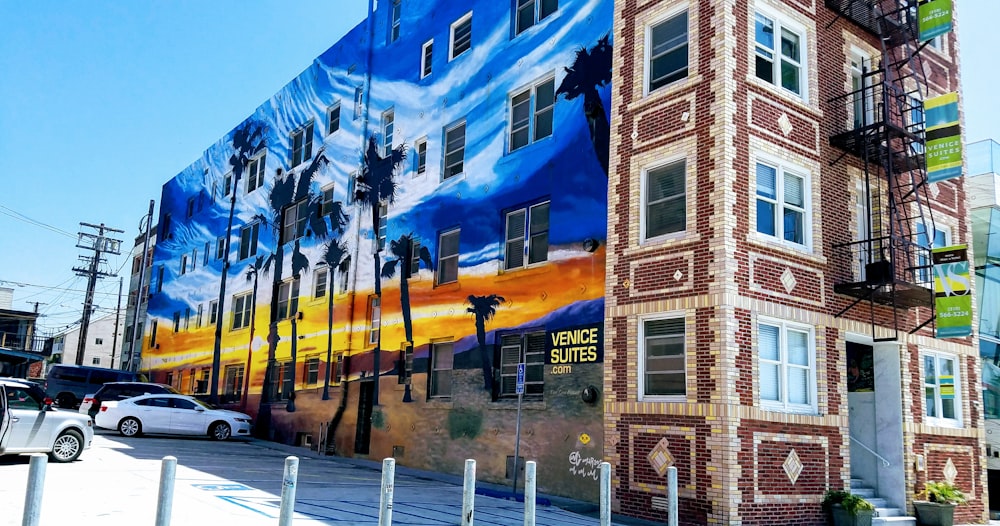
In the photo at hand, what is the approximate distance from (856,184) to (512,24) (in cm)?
941

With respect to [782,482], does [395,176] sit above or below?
above

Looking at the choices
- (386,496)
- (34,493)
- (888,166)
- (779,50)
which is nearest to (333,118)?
(779,50)

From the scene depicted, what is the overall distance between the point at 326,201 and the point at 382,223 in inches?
205

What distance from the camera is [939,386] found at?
18156 millimetres

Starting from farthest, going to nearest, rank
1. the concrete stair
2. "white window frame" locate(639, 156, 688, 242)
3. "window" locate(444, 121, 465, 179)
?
"window" locate(444, 121, 465, 179), "white window frame" locate(639, 156, 688, 242), the concrete stair

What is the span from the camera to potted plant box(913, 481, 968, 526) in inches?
624

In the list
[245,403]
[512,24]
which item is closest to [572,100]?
[512,24]

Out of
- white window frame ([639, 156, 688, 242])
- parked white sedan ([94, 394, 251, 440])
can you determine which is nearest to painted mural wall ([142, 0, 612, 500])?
white window frame ([639, 156, 688, 242])

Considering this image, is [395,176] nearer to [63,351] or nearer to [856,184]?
[856,184]

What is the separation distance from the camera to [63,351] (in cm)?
8238

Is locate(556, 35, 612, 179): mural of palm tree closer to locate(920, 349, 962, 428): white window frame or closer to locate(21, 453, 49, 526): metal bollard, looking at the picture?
locate(920, 349, 962, 428): white window frame

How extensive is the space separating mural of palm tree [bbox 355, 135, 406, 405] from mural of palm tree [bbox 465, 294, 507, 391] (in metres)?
4.91
